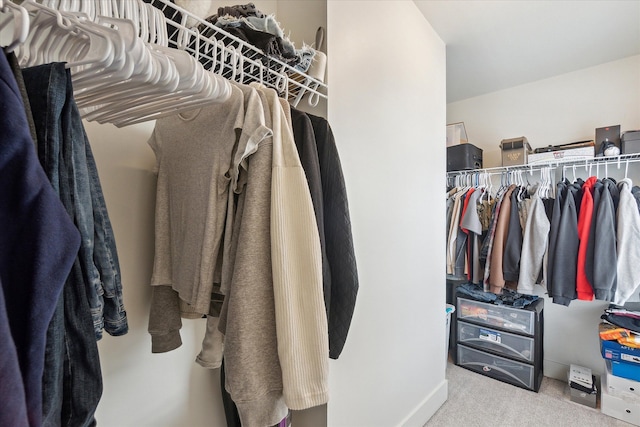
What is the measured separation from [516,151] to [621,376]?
1.59 metres

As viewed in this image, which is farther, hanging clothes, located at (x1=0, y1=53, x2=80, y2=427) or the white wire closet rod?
the white wire closet rod

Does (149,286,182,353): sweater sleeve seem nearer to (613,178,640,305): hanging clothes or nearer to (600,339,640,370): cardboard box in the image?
(613,178,640,305): hanging clothes

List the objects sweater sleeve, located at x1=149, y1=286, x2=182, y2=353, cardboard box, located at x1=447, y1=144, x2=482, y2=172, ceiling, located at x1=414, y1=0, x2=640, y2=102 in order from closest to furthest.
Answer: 1. sweater sleeve, located at x1=149, y1=286, x2=182, y2=353
2. ceiling, located at x1=414, y1=0, x2=640, y2=102
3. cardboard box, located at x1=447, y1=144, x2=482, y2=172

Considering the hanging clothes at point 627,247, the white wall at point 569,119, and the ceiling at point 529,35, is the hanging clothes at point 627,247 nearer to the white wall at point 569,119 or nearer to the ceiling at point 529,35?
the white wall at point 569,119

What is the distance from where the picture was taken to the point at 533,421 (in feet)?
5.75

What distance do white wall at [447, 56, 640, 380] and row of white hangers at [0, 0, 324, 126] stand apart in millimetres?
2753

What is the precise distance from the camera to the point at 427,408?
1.73m

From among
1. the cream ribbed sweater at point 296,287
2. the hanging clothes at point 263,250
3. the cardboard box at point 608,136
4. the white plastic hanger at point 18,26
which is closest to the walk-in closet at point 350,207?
the white plastic hanger at point 18,26

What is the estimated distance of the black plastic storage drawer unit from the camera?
206cm

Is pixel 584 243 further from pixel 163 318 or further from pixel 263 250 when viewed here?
pixel 163 318

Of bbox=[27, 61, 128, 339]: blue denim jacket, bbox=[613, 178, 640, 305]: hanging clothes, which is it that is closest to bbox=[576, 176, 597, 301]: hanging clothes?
bbox=[613, 178, 640, 305]: hanging clothes

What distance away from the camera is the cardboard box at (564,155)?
1938 millimetres

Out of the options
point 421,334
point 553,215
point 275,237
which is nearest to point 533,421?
point 421,334

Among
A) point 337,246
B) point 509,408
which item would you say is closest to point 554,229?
point 509,408
